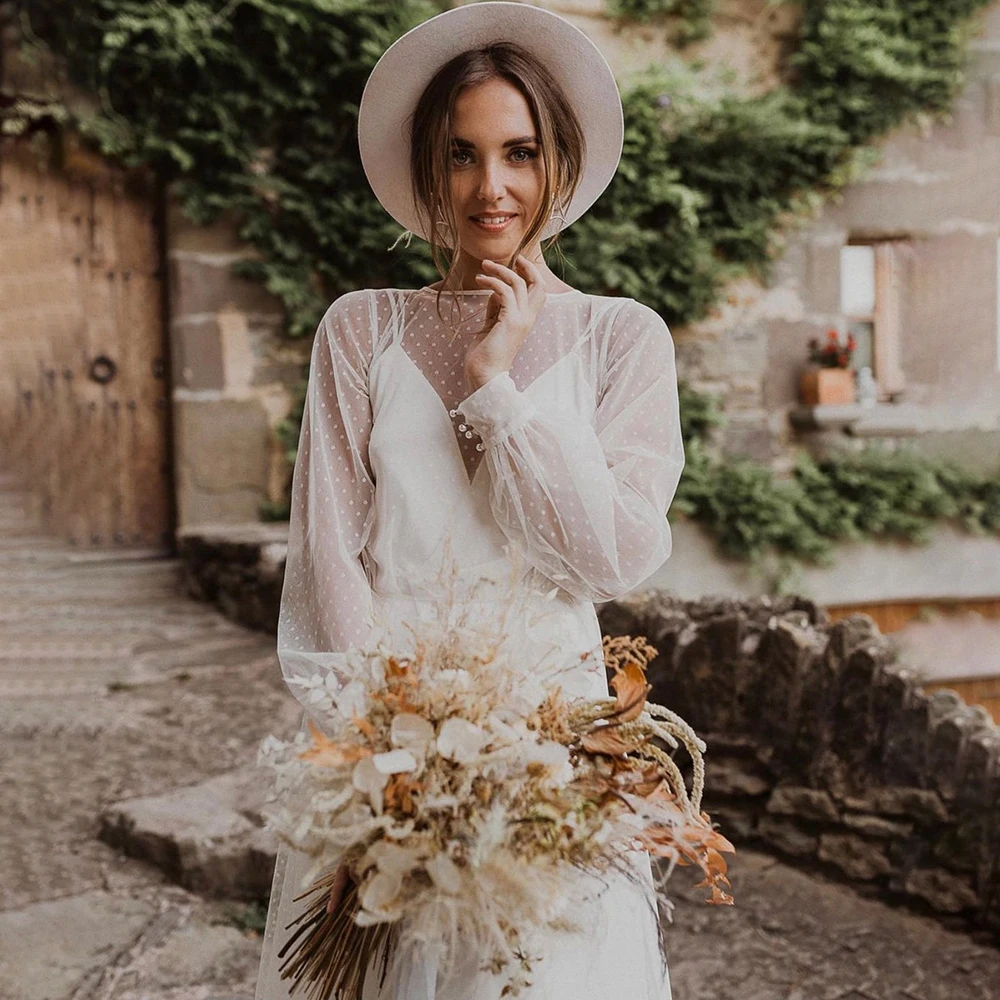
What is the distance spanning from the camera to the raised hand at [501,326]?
4.07 feet

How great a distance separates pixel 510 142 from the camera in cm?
132

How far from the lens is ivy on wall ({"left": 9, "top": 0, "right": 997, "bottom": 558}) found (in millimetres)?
4965

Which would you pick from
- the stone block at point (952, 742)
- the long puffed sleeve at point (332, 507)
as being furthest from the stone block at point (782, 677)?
the long puffed sleeve at point (332, 507)

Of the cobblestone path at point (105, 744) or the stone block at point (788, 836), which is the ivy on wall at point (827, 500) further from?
Answer: the stone block at point (788, 836)

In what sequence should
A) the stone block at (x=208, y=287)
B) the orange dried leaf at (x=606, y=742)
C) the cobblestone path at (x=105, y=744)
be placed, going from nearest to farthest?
the orange dried leaf at (x=606, y=742) < the cobblestone path at (x=105, y=744) < the stone block at (x=208, y=287)

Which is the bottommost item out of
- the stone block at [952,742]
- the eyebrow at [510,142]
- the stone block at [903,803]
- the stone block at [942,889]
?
the stone block at [942,889]

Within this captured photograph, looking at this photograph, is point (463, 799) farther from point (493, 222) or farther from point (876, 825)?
point (876, 825)

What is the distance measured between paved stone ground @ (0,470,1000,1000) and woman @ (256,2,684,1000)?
3.37 feet

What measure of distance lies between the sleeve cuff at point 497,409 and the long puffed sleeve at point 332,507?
0.22m

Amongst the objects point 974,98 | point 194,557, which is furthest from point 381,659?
point 974,98

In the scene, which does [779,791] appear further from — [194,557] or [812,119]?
[812,119]

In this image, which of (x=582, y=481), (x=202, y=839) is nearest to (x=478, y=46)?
(x=582, y=481)

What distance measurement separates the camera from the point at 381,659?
93 centimetres

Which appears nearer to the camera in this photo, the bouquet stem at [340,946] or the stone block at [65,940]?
the bouquet stem at [340,946]
